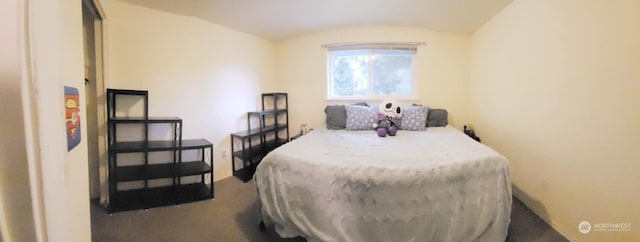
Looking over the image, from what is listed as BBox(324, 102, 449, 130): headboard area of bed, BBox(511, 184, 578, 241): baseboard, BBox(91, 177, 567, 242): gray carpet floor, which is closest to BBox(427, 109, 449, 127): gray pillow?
BBox(324, 102, 449, 130): headboard area of bed

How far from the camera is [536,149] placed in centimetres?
198

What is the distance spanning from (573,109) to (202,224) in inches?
105

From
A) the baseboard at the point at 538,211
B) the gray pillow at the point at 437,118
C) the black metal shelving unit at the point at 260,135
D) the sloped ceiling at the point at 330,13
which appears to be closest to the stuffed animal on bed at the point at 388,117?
the gray pillow at the point at 437,118

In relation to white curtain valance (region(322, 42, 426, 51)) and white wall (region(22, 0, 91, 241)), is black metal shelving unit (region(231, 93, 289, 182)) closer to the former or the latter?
white curtain valance (region(322, 42, 426, 51))

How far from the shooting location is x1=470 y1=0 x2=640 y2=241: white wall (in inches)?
51.7

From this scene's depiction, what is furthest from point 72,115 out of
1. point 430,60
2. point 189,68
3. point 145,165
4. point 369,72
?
point 430,60

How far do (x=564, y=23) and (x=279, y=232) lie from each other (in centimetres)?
234

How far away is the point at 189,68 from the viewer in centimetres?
260

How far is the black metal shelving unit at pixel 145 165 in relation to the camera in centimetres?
212

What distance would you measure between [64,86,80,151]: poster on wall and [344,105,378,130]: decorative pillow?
2.43m

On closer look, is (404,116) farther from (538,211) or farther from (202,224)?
(202,224)

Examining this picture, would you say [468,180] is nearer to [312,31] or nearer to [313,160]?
[313,160]

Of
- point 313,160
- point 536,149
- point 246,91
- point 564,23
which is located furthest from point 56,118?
point 246,91

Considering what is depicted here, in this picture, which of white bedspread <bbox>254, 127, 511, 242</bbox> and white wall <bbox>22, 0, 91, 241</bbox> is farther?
white bedspread <bbox>254, 127, 511, 242</bbox>
